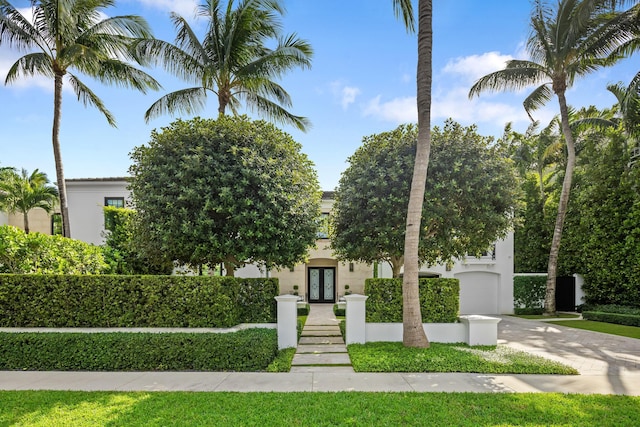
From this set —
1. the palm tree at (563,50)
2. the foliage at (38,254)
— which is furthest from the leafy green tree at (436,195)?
the foliage at (38,254)

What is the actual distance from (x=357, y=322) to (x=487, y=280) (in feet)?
41.3

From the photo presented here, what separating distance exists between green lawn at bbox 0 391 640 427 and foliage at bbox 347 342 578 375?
1543 millimetres

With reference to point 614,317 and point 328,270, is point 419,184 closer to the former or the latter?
point 614,317

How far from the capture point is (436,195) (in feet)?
33.9

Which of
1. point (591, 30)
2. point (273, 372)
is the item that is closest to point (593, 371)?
point (273, 372)

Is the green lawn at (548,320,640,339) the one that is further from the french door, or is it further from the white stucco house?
the french door

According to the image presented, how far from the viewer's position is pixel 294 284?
22.0m

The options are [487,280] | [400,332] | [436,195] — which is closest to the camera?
[400,332]

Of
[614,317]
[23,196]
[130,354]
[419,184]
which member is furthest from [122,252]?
[614,317]

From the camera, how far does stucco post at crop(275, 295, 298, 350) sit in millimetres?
9414

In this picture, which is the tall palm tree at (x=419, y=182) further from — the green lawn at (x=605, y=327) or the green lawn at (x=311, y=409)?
the green lawn at (x=605, y=327)

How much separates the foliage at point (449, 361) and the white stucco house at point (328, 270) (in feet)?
29.8

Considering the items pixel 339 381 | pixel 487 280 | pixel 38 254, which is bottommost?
pixel 487 280

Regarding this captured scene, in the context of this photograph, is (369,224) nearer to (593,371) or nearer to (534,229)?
(593,371)
